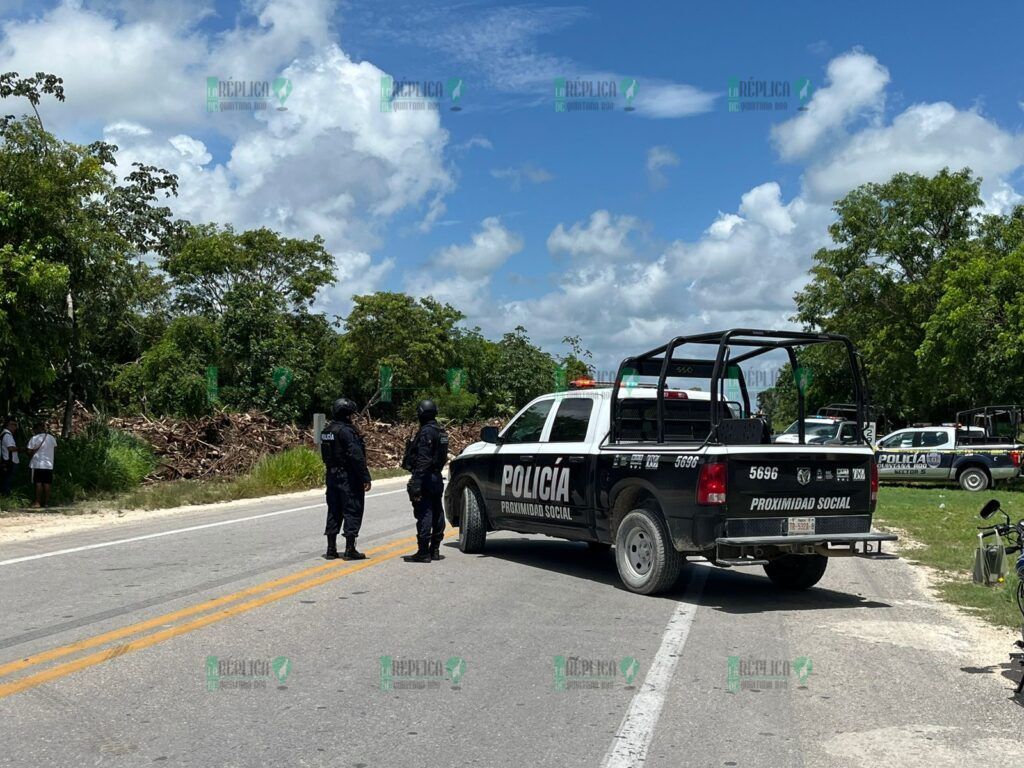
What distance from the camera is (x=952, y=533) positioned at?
1542 centimetres

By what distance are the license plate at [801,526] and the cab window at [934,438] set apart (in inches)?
814

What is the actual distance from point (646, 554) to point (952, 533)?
8.11 metres

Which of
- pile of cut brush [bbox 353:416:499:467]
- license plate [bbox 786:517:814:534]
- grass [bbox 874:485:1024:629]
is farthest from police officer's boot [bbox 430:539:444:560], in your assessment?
pile of cut brush [bbox 353:416:499:467]

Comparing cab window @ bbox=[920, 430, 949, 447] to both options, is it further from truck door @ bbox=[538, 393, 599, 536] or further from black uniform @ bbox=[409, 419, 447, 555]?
black uniform @ bbox=[409, 419, 447, 555]

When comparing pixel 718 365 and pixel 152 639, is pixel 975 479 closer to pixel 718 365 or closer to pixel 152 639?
pixel 718 365

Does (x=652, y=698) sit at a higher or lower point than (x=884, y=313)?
lower

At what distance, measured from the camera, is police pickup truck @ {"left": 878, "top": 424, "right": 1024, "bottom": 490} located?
1043 inches

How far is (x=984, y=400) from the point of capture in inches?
1330

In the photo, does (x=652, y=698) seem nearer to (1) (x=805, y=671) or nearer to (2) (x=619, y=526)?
(1) (x=805, y=671)

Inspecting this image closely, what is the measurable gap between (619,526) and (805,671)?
3185mm

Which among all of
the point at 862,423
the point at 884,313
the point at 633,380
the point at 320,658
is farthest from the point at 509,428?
the point at 884,313

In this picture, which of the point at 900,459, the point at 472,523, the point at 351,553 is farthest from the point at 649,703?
the point at 900,459

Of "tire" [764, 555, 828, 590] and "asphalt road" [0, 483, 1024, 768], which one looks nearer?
"asphalt road" [0, 483, 1024, 768]

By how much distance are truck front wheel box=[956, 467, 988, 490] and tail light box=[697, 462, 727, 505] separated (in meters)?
20.9
